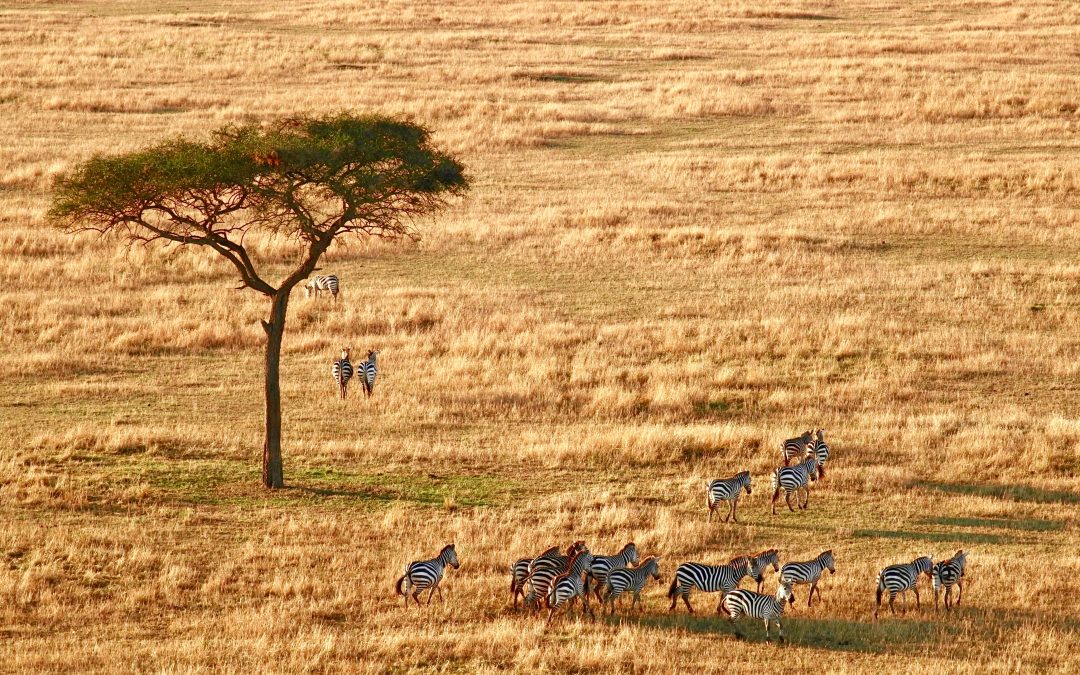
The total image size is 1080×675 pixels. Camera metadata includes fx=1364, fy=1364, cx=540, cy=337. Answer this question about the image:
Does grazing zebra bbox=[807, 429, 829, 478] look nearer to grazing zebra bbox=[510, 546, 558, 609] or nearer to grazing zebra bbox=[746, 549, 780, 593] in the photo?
grazing zebra bbox=[746, 549, 780, 593]

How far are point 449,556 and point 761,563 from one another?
389 cm

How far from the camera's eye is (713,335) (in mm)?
30016

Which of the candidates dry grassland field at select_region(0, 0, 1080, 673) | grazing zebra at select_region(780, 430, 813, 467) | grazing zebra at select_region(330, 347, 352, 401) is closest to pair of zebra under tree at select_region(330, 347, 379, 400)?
grazing zebra at select_region(330, 347, 352, 401)

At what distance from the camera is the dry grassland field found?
16344mm

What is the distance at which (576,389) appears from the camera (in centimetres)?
2678

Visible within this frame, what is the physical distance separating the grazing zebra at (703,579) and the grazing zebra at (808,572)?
627mm

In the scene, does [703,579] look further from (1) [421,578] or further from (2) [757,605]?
(1) [421,578]

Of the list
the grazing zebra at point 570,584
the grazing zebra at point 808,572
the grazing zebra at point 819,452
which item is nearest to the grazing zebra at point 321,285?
the grazing zebra at point 819,452

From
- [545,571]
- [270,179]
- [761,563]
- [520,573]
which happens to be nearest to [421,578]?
[520,573]

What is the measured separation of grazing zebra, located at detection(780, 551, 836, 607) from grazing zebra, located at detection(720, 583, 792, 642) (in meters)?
0.17

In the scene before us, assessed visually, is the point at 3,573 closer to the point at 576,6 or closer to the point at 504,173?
the point at 504,173

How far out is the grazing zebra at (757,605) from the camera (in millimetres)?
15453

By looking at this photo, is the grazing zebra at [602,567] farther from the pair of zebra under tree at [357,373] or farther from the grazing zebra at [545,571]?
the pair of zebra under tree at [357,373]

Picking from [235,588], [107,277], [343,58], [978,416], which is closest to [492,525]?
[235,588]
